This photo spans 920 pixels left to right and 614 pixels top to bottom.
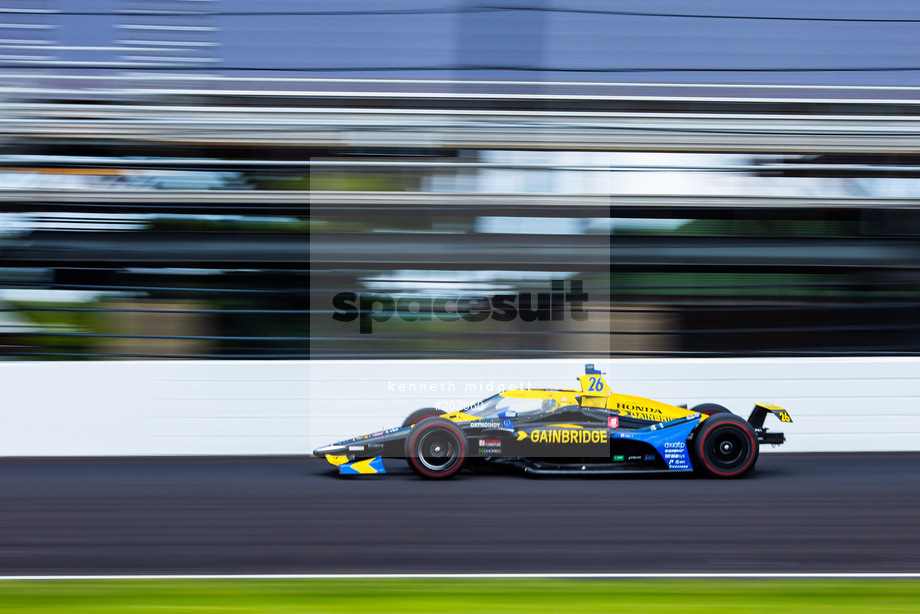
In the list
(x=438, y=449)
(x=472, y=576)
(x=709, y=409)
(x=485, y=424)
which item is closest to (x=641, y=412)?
(x=709, y=409)

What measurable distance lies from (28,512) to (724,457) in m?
5.27

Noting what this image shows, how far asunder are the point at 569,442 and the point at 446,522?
1.85m

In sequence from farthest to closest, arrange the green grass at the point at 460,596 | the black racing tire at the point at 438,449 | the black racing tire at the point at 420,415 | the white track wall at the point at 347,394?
the white track wall at the point at 347,394 → the black racing tire at the point at 420,415 → the black racing tire at the point at 438,449 → the green grass at the point at 460,596

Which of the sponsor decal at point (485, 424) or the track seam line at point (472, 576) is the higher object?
the sponsor decal at point (485, 424)

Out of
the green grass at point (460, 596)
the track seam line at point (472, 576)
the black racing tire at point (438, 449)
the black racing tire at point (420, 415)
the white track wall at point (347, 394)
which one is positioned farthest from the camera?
the white track wall at point (347, 394)

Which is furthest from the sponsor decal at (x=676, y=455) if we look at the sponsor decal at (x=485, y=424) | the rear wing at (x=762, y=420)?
the sponsor decal at (x=485, y=424)

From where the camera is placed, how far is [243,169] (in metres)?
8.95

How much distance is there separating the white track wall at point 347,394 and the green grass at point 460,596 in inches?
168

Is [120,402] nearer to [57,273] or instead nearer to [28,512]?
[57,273]

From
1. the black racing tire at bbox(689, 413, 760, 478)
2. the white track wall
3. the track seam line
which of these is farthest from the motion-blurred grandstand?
the track seam line

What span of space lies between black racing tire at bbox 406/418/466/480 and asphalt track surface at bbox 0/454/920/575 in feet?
0.42

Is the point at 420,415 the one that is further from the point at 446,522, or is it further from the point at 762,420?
the point at 762,420

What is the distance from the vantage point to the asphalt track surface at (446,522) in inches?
168

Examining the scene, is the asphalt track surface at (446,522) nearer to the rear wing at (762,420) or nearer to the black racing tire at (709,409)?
the rear wing at (762,420)
